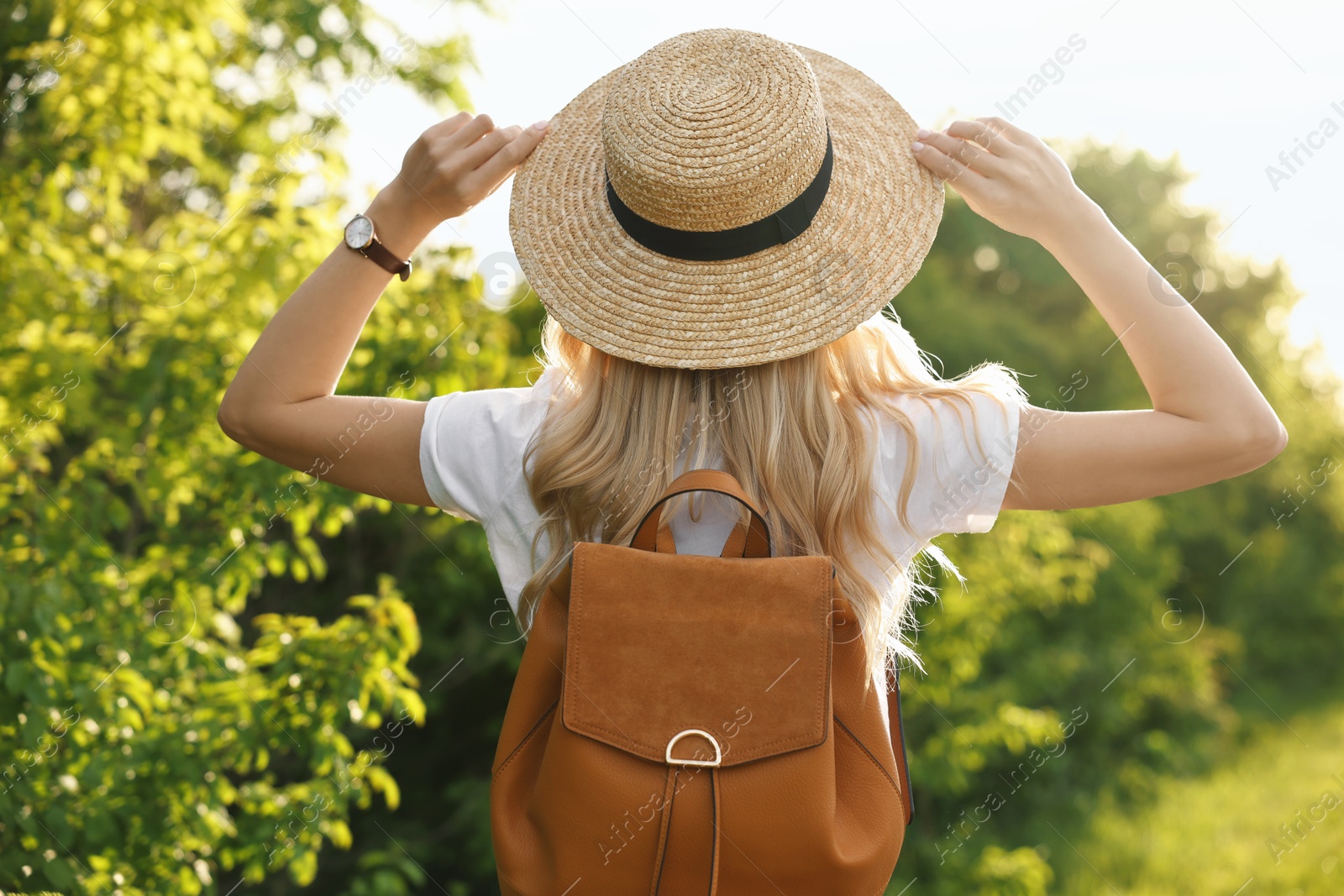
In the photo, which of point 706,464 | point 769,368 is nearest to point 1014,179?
point 769,368

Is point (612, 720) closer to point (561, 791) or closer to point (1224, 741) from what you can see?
point (561, 791)

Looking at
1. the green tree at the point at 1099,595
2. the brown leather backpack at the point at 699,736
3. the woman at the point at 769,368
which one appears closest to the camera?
the brown leather backpack at the point at 699,736

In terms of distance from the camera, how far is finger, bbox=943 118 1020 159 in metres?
1.21

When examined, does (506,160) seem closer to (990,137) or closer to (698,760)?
(990,137)

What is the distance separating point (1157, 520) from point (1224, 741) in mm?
4419

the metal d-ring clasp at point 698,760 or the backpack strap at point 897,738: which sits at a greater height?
the metal d-ring clasp at point 698,760

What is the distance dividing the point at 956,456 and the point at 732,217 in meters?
0.40

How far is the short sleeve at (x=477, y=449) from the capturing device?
1239mm

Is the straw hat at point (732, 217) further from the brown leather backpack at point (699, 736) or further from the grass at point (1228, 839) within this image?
the grass at point (1228, 839)

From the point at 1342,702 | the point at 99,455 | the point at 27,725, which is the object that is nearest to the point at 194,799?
the point at 27,725

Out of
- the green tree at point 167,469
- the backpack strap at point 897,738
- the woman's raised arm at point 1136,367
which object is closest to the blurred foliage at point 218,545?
the green tree at point 167,469

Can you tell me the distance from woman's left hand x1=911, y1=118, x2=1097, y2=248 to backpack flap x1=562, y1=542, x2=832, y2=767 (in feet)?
1.72

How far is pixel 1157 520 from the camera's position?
6.42 meters

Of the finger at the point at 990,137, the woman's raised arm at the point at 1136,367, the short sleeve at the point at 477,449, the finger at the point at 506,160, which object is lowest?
the short sleeve at the point at 477,449
